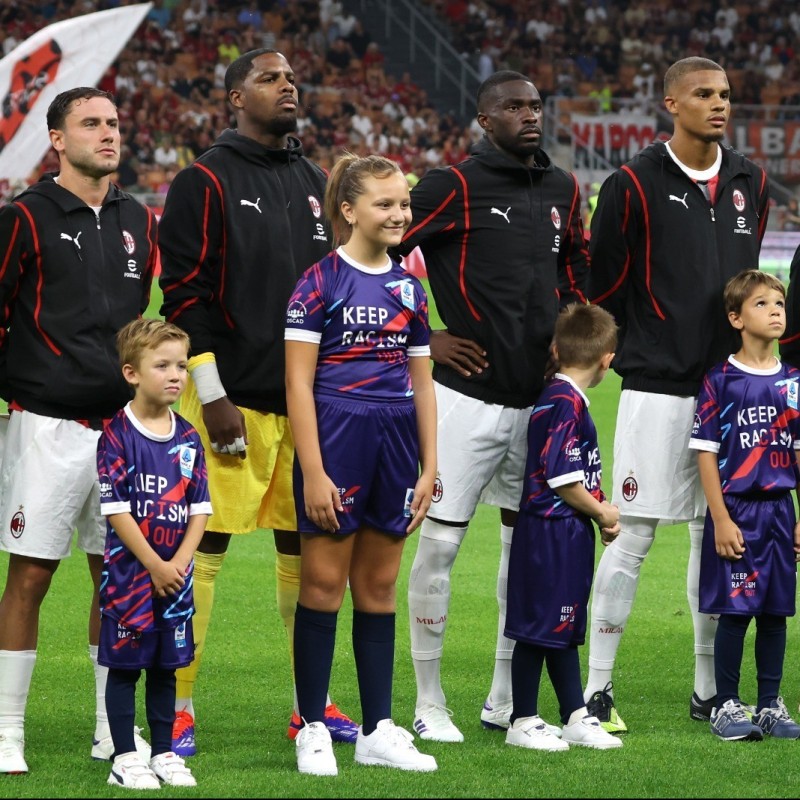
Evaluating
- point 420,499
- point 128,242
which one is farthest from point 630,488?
point 128,242

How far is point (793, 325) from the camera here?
5.40m

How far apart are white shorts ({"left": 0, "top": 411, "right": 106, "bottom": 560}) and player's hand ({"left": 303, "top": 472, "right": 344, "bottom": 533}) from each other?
788mm

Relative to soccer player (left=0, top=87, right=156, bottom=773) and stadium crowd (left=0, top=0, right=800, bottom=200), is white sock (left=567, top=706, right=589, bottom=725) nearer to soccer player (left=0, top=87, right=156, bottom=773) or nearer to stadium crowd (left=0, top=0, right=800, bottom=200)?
soccer player (left=0, top=87, right=156, bottom=773)

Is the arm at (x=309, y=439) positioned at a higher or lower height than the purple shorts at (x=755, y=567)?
higher

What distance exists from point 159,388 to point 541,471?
4.34ft

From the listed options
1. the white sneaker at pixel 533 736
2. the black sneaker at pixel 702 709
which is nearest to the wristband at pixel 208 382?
the white sneaker at pixel 533 736

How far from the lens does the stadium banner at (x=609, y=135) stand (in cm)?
2617

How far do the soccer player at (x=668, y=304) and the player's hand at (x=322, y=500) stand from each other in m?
1.41

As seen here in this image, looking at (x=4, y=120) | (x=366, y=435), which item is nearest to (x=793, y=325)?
(x=366, y=435)

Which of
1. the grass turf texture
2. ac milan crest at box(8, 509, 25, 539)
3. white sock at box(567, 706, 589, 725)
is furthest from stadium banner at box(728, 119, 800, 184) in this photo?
ac milan crest at box(8, 509, 25, 539)

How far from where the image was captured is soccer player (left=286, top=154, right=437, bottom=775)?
4.29m

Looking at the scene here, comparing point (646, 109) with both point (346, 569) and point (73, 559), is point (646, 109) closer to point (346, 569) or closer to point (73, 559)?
point (73, 559)

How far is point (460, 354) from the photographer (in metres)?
5.05

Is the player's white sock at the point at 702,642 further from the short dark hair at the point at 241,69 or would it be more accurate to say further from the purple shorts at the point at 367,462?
the short dark hair at the point at 241,69
